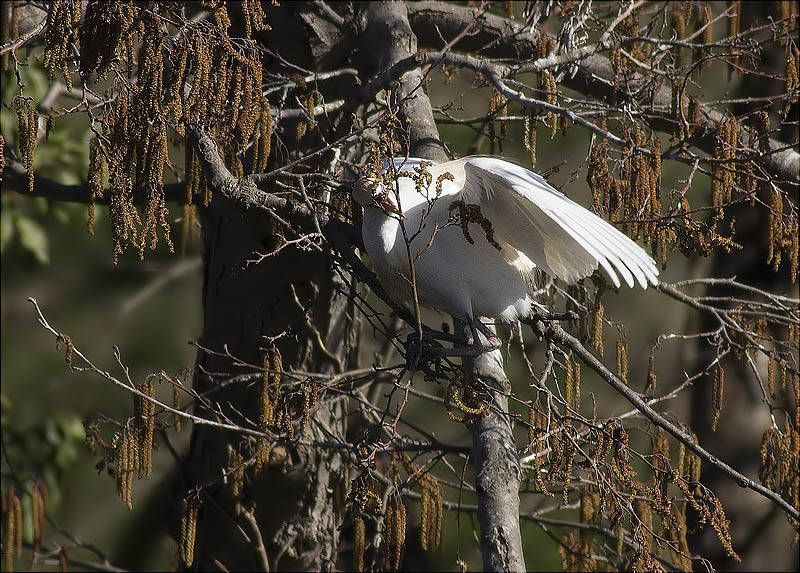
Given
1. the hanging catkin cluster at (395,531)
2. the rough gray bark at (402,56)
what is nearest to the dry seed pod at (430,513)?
the hanging catkin cluster at (395,531)

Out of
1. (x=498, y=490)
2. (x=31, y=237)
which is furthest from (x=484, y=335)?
(x=31, y=237)

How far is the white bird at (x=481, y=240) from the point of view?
207 centimetres

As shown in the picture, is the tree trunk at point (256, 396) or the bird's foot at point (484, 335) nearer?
the bird's foot at point (484, 335)

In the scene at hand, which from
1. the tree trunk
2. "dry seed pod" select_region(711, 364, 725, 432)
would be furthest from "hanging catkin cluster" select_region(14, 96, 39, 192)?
"dry seed pod" select_region(711, 364, 725, 432)

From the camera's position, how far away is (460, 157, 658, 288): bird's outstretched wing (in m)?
1.96

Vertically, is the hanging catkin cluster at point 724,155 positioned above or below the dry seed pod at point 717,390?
above

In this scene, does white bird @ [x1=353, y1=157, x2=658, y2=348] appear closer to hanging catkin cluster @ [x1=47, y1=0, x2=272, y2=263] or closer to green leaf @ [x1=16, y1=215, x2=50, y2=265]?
hanging catkin cluster @ [x1=47, y1=0, x2=272, y2=263]

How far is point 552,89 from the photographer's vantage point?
2408mm

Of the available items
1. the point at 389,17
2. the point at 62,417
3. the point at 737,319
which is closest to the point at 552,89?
the point at 389,17

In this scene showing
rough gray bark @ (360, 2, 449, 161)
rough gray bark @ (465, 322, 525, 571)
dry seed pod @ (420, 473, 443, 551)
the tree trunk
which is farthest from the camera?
the tree trunk

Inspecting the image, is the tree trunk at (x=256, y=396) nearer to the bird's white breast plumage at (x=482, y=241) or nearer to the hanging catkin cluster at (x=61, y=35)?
the bird's white breast plumage at (x=482, y=241)

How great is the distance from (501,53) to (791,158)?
1.14 m

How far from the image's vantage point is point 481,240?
8.07 ft

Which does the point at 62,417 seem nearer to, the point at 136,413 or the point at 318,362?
the point at 318,362
